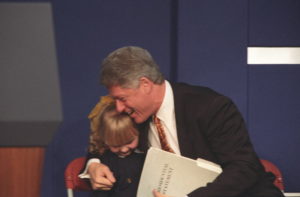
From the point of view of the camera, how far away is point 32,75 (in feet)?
9.45

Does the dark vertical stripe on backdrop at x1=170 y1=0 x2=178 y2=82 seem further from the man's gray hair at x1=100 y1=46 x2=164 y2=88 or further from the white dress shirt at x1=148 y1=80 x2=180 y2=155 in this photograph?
the man's gray hair at x1=100 y1=46 x2=164 y2=88

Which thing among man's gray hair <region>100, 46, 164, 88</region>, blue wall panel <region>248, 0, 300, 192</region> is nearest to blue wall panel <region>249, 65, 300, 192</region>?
blue wall panel <region>248, 0, 300, 192</region>

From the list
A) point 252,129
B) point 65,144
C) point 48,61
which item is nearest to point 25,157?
point 65,144

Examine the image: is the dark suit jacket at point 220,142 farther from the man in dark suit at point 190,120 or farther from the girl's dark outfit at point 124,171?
the girl's dark outfit at point 124,171

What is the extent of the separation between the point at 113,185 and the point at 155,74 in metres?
0.55

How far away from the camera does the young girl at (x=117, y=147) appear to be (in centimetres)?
194

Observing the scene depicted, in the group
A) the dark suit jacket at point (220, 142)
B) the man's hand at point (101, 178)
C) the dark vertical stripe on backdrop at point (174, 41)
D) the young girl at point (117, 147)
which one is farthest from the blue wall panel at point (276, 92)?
the man's hand at point (101, 178)

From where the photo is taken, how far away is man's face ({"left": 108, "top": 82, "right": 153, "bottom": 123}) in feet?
6.05

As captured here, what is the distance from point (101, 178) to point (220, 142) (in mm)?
524

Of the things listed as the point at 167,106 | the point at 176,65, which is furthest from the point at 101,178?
the point at 176,65

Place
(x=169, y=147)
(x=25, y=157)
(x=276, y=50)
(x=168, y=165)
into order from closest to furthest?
(x=168, y=165) → (x=169, y=147) → (x=25, y=157) → (x=276, y=50)

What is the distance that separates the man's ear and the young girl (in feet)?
0.59

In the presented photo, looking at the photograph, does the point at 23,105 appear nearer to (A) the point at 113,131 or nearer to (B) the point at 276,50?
(A) the point at 113,131

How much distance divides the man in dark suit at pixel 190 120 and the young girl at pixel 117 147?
0.24 ft
